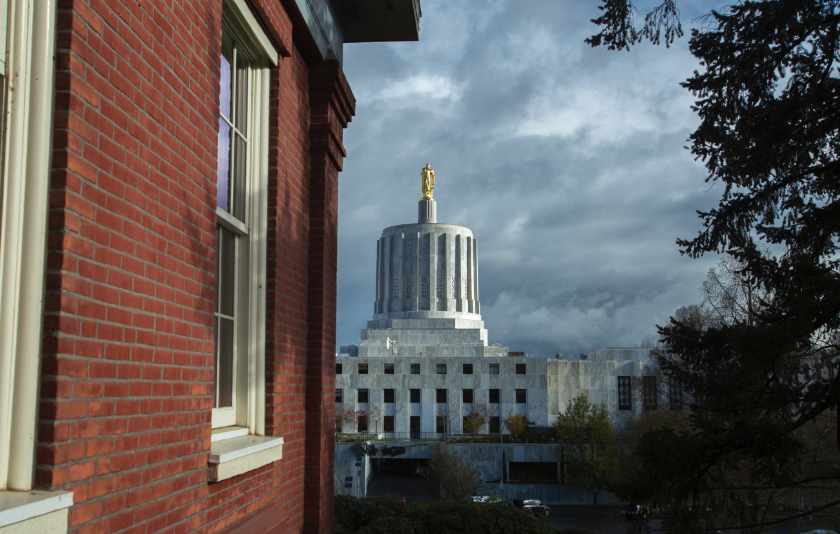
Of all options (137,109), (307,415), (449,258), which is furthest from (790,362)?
(449,258)

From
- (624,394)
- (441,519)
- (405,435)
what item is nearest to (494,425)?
(405,435)

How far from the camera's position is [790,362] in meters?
8.92

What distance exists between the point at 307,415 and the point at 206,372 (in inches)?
117

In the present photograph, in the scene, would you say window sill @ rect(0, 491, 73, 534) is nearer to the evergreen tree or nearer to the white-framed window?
the white-framed window

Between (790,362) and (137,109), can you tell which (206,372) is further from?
(790,362)

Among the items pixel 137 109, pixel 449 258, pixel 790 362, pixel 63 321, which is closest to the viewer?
pixel 63 321

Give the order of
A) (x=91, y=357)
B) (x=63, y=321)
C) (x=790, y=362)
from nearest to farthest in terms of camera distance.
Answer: (x=63, y=321)
(x=91, y=357)
(x=790, y=362)

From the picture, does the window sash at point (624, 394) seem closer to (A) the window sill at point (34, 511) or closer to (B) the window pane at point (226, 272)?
(B) the window pane at point (226, 272)

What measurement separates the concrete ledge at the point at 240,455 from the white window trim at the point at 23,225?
1.61 metres

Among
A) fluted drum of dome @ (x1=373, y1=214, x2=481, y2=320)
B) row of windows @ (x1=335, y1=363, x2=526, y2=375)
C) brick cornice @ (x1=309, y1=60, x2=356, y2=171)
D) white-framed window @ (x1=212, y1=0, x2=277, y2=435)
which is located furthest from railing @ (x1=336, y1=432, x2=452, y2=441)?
white-framed window @ (x1=212, y1=0, x2=277, y2=435)

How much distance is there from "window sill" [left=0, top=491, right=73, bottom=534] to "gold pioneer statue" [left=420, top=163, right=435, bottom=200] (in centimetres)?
7150

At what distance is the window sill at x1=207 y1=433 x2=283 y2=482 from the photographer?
403 centimetres

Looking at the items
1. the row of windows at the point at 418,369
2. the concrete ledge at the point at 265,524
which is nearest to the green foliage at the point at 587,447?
the row of windows at the point at 418,369

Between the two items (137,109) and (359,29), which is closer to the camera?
(137,109)
